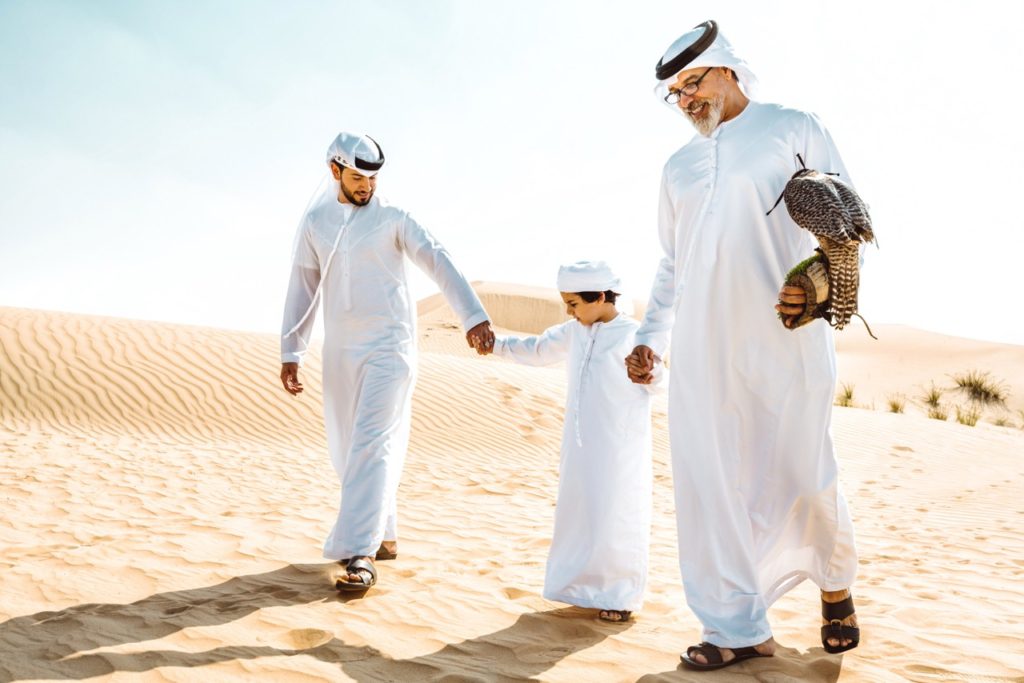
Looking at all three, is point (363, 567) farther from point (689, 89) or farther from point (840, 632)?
point (689, 89)

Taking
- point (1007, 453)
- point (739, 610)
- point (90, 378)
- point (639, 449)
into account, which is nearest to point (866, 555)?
point (639, 449)

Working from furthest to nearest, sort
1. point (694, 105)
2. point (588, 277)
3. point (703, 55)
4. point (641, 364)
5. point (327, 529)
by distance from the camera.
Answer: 1. point (327, 529)
2. point (588, 277)
3. point (641, 364)
4. point (694, 105)
5. point (703, 55)

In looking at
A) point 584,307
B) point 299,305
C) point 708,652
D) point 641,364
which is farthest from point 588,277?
point 299,305

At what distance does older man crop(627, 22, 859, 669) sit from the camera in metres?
3.02

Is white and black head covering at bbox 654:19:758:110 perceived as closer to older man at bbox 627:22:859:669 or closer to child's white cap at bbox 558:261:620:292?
older man at bbox 627:22:859:669

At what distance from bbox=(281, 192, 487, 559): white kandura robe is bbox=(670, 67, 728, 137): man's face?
5.20ft

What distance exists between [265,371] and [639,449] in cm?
1016

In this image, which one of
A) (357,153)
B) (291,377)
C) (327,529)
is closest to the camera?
(357,153)

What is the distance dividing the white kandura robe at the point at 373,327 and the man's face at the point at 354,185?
0.05m

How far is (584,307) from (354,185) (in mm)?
1488

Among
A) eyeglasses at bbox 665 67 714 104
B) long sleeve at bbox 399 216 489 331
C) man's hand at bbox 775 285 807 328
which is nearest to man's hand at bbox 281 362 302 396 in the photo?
long sleeve at bbox 399 216 489 331

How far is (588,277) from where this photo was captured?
3879 mm

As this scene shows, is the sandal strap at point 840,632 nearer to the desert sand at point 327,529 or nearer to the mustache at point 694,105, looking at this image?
the desert sand at point 327,529

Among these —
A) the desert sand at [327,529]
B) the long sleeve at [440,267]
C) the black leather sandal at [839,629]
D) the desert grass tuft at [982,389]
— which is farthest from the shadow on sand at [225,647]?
the desert grass tuft at [982,389]
